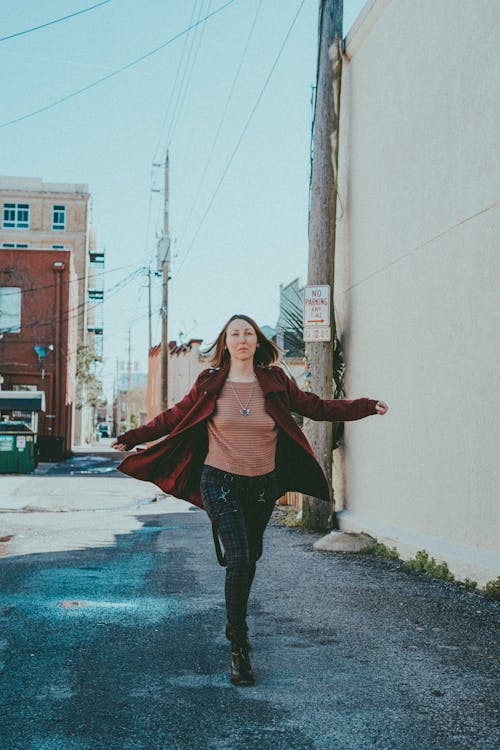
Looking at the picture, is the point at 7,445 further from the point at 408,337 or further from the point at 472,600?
the point at 472,600

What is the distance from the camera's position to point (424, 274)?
26.6 feet

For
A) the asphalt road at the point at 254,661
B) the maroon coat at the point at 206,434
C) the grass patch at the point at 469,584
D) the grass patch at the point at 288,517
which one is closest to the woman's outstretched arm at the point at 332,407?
the maroon coat at the point at 206,434

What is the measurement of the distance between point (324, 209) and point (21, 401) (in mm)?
19008

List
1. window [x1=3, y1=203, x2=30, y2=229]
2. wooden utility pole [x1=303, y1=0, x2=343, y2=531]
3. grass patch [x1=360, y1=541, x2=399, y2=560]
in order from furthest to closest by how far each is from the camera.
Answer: window [x1=3, y1=203, x2=30, y2=229], wooden utility pole [x1=303, y1=0, x2=343, y2=531], grass patch [x1=360, y1=541, x2=399, y2=560]

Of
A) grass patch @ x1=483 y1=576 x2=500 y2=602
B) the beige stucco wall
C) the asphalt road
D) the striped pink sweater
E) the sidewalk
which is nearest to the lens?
the asphalt road

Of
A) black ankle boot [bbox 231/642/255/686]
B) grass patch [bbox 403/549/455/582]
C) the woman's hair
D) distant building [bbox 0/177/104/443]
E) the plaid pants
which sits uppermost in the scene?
distant building [bbox 0/177/104/443]

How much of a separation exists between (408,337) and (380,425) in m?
1.32

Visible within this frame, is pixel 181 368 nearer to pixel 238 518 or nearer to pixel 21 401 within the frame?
pixel 21 401

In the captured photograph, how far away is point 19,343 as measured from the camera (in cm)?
3491

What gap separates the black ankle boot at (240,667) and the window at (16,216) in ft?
204

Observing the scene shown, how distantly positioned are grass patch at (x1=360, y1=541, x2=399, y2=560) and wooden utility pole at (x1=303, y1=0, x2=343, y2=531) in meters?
1.44

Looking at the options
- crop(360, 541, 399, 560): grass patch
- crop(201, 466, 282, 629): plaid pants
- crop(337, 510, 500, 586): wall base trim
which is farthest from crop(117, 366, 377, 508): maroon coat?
crop(360, 541, 399, 560): grass patch

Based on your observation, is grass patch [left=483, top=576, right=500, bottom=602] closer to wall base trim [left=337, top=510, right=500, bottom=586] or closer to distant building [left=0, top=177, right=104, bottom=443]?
wall base trim [left=337, top=510, right=500, bottom=586]

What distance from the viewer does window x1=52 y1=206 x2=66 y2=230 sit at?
64.1m
